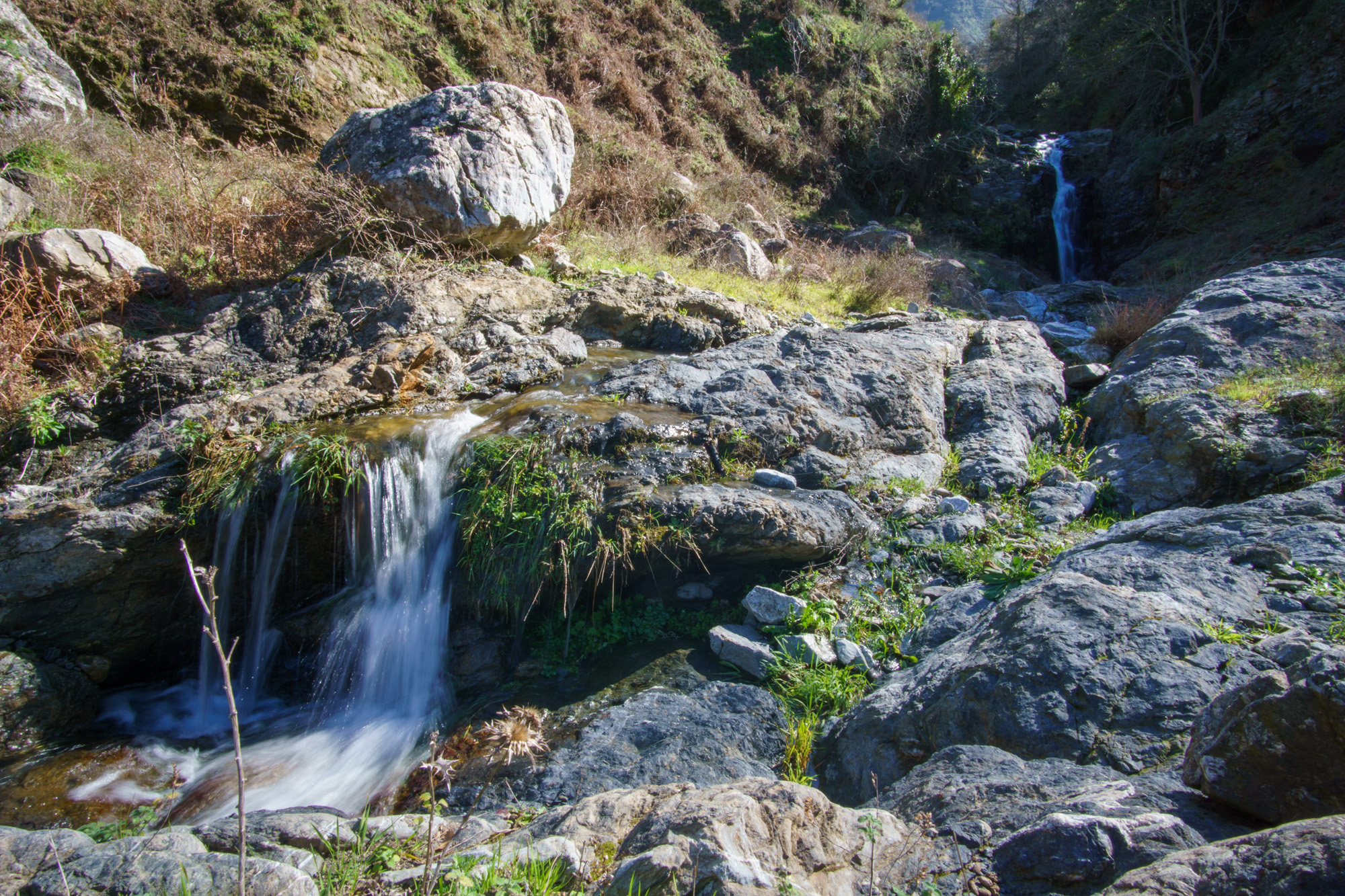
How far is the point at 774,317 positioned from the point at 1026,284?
8171 millimetres

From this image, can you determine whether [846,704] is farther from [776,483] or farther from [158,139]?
[158,139]

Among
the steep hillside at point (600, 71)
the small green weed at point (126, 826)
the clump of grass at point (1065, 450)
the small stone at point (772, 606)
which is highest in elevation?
the steep hillside at point (600, 71)

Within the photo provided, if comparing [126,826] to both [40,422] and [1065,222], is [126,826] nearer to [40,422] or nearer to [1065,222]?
[40,422]

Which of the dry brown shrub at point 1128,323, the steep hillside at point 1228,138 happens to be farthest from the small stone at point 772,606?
the steep hillside at point 1228,138

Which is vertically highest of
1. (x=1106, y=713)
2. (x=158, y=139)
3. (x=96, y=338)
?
(x=158, y=139)

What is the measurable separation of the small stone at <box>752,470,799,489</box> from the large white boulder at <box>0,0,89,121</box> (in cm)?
933

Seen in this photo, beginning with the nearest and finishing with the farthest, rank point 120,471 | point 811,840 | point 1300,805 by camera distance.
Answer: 1. point 1300,805
2. point 811,840
3. point 120,471

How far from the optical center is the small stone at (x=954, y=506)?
426 centimetres

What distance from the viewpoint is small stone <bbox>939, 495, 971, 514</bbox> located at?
4262 millimetres

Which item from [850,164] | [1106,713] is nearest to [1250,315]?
[1106,713]

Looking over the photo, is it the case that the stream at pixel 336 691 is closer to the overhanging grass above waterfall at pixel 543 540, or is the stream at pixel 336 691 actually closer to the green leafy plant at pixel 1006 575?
the overhanging grass above waterfall at pixel 543 540

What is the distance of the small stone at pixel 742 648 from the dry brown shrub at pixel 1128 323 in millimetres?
5544

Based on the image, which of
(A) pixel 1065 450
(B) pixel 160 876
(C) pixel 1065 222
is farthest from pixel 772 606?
(C) pixel 1065 222

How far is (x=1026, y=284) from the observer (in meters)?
12.7
